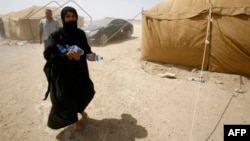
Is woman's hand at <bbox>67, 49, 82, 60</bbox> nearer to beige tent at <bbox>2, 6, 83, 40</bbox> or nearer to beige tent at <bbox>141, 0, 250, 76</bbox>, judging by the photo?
beige tent at <bbox>141, 0, 250, 76</bbox>

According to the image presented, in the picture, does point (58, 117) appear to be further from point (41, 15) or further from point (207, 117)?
point (41, 15)

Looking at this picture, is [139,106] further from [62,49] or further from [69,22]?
[69,22]

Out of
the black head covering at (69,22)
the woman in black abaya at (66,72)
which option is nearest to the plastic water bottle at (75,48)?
the woman in black abaya at (66,72)

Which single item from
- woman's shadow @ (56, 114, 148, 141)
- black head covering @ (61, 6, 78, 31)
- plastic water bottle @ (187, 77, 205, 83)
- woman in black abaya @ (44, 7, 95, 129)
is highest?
black head covering @ (61, 6, 78, 31)

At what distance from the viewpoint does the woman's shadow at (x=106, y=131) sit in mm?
3561

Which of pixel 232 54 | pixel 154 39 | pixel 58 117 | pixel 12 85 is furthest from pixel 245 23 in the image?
pixel 12 85

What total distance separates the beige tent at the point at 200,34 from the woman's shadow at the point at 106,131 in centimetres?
317

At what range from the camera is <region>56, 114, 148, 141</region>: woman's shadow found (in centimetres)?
356

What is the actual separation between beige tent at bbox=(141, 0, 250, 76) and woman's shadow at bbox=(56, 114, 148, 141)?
317 centimetres

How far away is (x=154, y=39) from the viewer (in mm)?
7227

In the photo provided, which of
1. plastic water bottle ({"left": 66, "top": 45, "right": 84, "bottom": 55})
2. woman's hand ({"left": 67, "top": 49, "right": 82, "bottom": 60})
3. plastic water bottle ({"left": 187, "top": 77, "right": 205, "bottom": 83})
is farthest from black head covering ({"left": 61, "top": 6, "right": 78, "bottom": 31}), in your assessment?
plastic water bottle ({"left": 187, "top": 77, "right": 205, "bottom": 83})

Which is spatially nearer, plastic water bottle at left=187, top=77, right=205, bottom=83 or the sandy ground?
the sandy ground

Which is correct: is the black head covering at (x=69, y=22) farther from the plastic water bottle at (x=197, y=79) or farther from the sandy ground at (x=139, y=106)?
the plastic water bottle at (x=197, y=79)

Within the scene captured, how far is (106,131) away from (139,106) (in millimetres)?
1090
